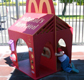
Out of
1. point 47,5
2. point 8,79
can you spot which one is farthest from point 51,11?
point 8,79

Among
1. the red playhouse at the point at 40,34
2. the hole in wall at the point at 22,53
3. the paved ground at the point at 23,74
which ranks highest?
the red playhouse at the point at 40,34

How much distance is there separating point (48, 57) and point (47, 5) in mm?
1271

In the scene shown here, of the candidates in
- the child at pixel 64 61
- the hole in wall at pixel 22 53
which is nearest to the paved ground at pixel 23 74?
the child at pixel 64 61

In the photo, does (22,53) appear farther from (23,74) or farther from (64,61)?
(64,61)

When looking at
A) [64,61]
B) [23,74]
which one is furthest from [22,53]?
[64,61]

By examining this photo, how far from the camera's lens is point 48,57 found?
3799 mm

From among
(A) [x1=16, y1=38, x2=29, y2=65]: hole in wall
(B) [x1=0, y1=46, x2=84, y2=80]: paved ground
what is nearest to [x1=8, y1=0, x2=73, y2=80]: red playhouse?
(B) [x1=0, y1=46, x2=84, y2=80]: paved ground

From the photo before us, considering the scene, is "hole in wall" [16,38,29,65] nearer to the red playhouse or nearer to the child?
the red playhouse

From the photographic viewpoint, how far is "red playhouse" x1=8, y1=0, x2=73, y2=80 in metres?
3.19

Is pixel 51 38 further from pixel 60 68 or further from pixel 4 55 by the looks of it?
pixel 4 55

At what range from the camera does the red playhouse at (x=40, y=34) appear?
10.5 ft

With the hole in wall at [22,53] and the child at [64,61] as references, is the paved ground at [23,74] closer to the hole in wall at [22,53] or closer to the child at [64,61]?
the child at [64,61]

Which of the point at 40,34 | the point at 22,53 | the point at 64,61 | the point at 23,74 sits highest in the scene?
the point at 40,34

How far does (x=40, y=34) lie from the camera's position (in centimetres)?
316
